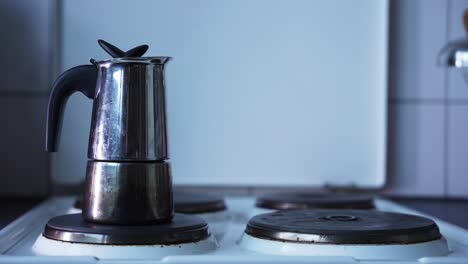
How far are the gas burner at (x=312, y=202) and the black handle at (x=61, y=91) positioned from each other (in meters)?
0.38

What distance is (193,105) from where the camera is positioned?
133cm

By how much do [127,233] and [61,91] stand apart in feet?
0.61

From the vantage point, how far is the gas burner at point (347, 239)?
0.75 m

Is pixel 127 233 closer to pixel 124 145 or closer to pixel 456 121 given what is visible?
pixel 124 145

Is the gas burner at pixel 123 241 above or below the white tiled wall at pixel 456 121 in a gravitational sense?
below

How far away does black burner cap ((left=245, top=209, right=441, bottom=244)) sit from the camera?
2.49ft

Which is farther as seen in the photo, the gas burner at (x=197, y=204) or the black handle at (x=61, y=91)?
the gas burner at (x=197, y=204)

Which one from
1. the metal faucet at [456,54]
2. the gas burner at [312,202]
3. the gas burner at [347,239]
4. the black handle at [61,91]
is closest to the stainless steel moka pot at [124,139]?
the black handle at [61,91]

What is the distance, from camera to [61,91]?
0.82 metres

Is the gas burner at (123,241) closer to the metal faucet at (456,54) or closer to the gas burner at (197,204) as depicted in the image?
the gas burner at (197,204)

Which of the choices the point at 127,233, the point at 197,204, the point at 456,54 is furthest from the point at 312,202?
the point at 127,233

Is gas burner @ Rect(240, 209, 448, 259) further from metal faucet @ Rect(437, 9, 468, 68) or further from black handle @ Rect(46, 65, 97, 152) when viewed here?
metal faucet @ Rect(437, 9, 468, 68)

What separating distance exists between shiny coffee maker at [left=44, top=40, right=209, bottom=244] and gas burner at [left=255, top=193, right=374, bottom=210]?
0.96ft

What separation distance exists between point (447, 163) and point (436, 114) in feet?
0.30
